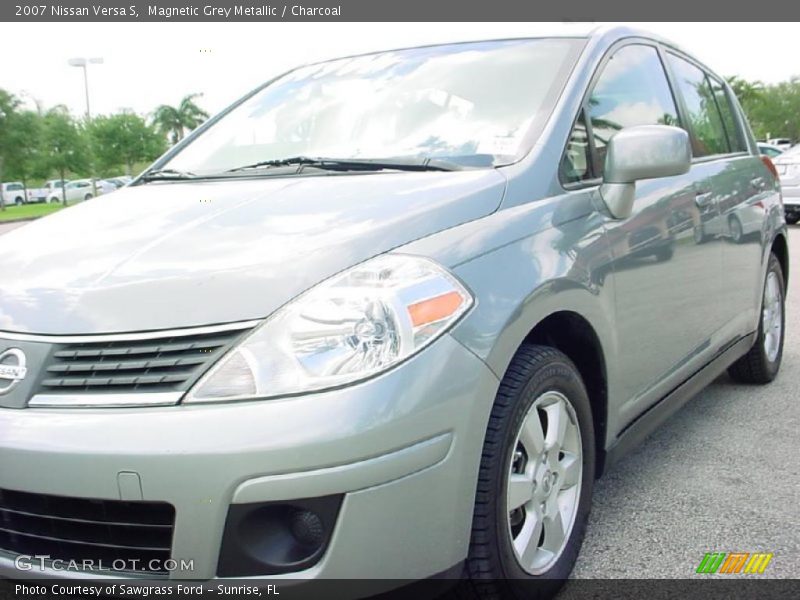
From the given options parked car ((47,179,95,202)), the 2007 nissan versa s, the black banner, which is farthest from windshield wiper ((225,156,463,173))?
parked car ((47,179,95,202))

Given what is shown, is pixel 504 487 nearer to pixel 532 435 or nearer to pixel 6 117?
pixel 532 435

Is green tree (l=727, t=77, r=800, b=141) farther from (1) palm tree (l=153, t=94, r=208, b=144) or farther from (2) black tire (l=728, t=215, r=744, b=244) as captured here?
(2) black tire (l=728, t=215, r=744, b=244)

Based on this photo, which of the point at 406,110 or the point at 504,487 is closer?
the point at 504,487

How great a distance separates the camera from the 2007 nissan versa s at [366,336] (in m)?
1.68

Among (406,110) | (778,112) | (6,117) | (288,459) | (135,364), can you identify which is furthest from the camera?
(778,112)

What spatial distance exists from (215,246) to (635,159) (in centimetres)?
134

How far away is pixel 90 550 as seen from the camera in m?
1.79

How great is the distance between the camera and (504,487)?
1976mm

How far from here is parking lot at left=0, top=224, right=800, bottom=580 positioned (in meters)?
2.53

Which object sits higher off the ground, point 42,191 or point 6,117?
point 6,117

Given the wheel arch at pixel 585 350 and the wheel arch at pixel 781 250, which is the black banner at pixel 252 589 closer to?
the wheel arch at pixel 585 350

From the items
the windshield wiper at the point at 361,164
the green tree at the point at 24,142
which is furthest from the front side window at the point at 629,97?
the green tree at the point at 24,142

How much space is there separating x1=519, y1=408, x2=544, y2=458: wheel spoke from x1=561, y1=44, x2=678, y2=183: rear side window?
2.52ft

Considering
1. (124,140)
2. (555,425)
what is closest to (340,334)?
(555,425)
